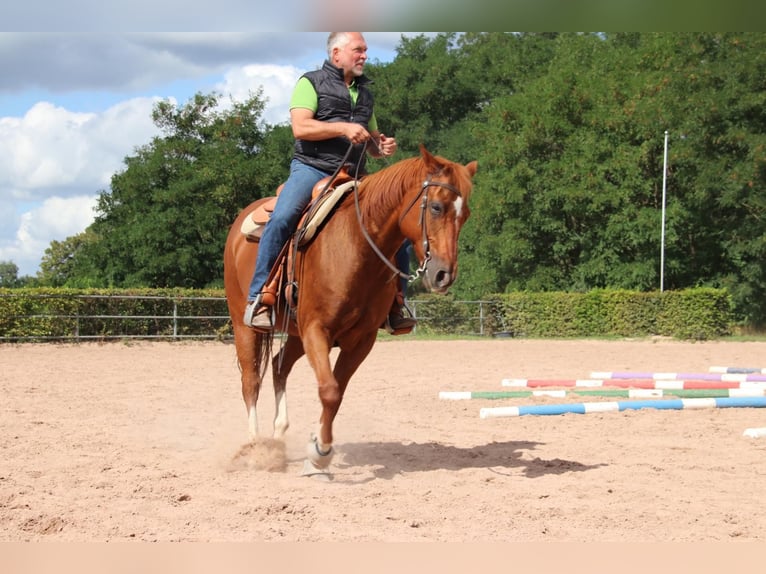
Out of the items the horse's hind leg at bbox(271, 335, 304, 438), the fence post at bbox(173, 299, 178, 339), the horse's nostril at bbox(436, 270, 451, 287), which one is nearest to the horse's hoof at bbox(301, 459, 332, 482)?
the horse's hind leg at bbox(271, 335, 304, 438)

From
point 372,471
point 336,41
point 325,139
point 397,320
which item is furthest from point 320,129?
point 372,471

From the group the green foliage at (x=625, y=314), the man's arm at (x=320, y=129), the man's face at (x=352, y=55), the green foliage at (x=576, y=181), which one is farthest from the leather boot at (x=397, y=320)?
the green foliage at (x=576, y=181)

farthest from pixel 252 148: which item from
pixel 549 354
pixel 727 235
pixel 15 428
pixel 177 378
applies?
pixel 15 428

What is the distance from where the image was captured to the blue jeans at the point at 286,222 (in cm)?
659

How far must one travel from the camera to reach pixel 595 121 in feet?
130

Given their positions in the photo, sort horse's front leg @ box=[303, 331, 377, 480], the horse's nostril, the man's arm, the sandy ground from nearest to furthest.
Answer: the sandy ground, the horse's nostril, horse's front leg @ box=[303, 331, 377, 480], the man's arm

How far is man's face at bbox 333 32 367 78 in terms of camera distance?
641cm

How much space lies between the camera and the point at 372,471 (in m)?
6.68

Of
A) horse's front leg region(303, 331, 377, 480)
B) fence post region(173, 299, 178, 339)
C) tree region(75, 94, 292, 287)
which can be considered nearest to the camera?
horse's front leg region(303, 331, 377, 480)

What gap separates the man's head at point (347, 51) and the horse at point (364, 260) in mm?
890

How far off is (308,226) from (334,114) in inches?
35.8

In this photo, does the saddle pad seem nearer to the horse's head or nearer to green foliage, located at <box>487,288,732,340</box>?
the horse's head

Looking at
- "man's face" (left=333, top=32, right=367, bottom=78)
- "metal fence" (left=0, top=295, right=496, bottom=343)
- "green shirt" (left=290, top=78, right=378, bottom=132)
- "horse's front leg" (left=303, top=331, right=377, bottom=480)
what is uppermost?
"man's face" (left=333, top=32, right=367, bottom=78)

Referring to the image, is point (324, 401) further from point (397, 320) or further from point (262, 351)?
point (262, 351)
